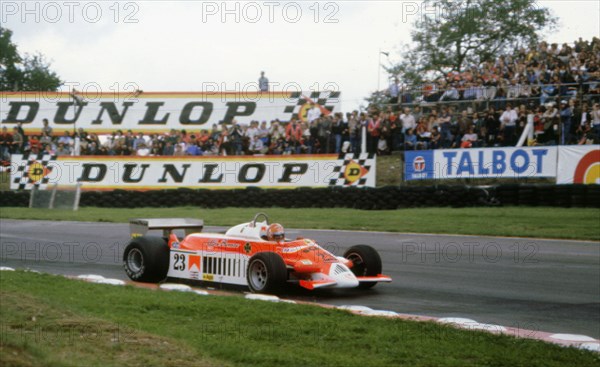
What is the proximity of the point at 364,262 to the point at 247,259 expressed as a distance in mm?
1522

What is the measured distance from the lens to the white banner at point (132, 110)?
96.6 feet

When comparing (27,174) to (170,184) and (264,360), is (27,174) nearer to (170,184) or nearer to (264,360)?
(170,184)

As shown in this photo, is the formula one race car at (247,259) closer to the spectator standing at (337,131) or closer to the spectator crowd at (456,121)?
the spectator crowd at (456,121)

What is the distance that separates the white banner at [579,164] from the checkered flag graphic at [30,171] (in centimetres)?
1562

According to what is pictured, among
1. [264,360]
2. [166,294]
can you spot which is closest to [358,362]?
[264,360]

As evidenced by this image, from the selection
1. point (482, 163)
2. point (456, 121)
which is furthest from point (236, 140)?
point (482, 163)

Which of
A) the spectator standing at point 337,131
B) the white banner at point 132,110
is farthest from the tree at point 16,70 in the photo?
the spectator standing at point 337,131

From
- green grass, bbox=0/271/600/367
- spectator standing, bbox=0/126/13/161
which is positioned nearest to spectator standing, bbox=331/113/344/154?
spectator standing, bbox=0/126/13/161

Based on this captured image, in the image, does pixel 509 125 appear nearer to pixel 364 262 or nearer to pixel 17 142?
pixel 364 262

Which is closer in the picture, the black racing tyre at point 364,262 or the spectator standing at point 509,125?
the black racing tyre at point 364,262

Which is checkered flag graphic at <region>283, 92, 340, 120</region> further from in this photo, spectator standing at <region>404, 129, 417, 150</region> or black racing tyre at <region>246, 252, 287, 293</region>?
black racing tyre at <region>246, 252, 287, 293</region>

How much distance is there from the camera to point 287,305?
26.0 ft

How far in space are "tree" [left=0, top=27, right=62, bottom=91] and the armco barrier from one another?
26.7 m

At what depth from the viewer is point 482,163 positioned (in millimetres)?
20094
